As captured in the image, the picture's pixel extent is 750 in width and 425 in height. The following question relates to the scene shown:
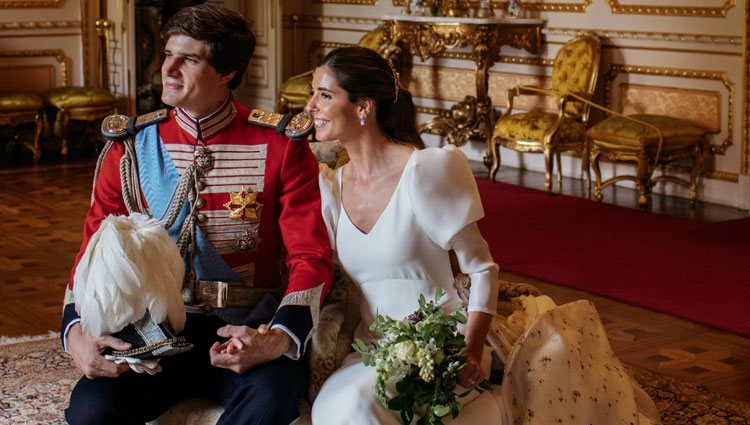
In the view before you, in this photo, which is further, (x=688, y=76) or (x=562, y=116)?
(x=562, y=116)

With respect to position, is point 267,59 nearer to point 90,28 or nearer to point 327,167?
point 90,28

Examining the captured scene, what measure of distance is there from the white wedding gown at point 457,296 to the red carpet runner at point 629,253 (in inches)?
78.7

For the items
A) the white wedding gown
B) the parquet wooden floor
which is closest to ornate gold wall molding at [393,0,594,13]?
the parquet wooden floor

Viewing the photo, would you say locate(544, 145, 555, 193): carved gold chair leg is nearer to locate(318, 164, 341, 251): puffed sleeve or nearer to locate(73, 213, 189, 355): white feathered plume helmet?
locate(318, 164, 341, 251): puffed sleeve

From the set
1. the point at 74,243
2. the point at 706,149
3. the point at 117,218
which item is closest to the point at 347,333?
the point at 117,218

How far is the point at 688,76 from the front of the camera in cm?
684

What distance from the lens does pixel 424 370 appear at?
2.08 metres

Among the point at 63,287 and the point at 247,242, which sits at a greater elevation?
the point at 247,242

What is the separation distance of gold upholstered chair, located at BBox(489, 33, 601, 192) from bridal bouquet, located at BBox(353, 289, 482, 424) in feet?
16.2

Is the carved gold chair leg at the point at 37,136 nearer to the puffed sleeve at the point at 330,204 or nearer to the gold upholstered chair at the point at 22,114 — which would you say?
the gold upholstered chair at the point at 22,114

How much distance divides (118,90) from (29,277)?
435 centimetres

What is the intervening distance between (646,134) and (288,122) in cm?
420

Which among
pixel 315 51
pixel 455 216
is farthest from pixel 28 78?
pixel 455 216

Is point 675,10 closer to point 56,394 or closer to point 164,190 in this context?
point 56,394
